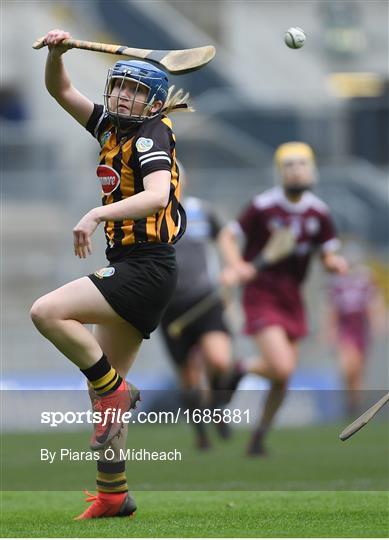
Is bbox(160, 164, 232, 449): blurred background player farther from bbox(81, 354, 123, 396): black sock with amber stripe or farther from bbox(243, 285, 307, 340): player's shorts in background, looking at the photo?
bbox(81, 354, 123, 396): black sock with amber stripe

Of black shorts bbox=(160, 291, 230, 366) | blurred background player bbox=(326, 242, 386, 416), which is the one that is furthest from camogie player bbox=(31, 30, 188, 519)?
blurred background player bbox=(326, 242, 386, 416)

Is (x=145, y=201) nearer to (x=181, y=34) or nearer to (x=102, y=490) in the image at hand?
(x=102, y=490)

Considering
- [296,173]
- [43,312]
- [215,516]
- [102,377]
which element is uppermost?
[43,312]

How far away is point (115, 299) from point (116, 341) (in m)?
0.33

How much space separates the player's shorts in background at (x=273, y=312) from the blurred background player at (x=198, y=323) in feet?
2.66

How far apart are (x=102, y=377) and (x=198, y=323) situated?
16.8ft

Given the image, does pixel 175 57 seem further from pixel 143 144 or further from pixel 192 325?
pixel 192 325

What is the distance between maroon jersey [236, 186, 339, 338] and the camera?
32.2 ft

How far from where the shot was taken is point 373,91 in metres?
25.7

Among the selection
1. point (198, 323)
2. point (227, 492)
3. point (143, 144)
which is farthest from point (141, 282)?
point (198, 323)

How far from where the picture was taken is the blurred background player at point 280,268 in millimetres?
9648

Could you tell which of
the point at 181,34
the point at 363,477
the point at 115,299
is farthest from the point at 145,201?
the point at 181,34

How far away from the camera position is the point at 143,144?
5.80 m

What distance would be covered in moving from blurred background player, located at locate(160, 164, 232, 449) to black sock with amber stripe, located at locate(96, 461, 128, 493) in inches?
180
